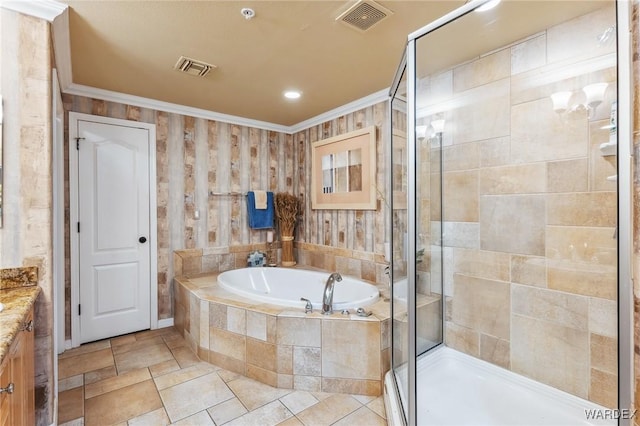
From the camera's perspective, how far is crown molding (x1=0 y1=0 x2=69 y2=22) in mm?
1560

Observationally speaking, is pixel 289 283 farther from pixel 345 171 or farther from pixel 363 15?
pixel 363 15

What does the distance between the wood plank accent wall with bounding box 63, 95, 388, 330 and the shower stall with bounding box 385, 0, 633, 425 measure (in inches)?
32.2

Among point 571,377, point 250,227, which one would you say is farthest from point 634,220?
point 250,227

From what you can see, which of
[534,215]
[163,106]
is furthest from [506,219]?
[163,106]

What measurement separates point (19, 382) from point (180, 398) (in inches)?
40.8

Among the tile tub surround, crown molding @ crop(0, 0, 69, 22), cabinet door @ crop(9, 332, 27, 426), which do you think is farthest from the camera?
the tile tub surround

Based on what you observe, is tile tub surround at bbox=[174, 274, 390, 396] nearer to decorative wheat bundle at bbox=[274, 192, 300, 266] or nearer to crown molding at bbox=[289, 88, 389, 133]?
decorative wheat bundle at bbox=[274, 192, 300, 266]

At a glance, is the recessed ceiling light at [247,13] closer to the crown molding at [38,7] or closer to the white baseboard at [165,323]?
the crown molding at [38,7]

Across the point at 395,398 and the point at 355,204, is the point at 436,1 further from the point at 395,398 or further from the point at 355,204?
the point at 395,398

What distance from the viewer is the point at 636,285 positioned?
2.10ft

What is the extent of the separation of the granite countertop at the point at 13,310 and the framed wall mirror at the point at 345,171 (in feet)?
8.20

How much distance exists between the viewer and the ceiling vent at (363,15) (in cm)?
164

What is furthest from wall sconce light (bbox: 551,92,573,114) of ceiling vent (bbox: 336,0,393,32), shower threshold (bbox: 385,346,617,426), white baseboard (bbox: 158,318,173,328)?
white baseboard (bbox: 158,318,173,328)

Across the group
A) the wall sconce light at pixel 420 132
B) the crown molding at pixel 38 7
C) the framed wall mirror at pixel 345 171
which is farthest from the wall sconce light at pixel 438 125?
the crown molding at pixel 38 7
